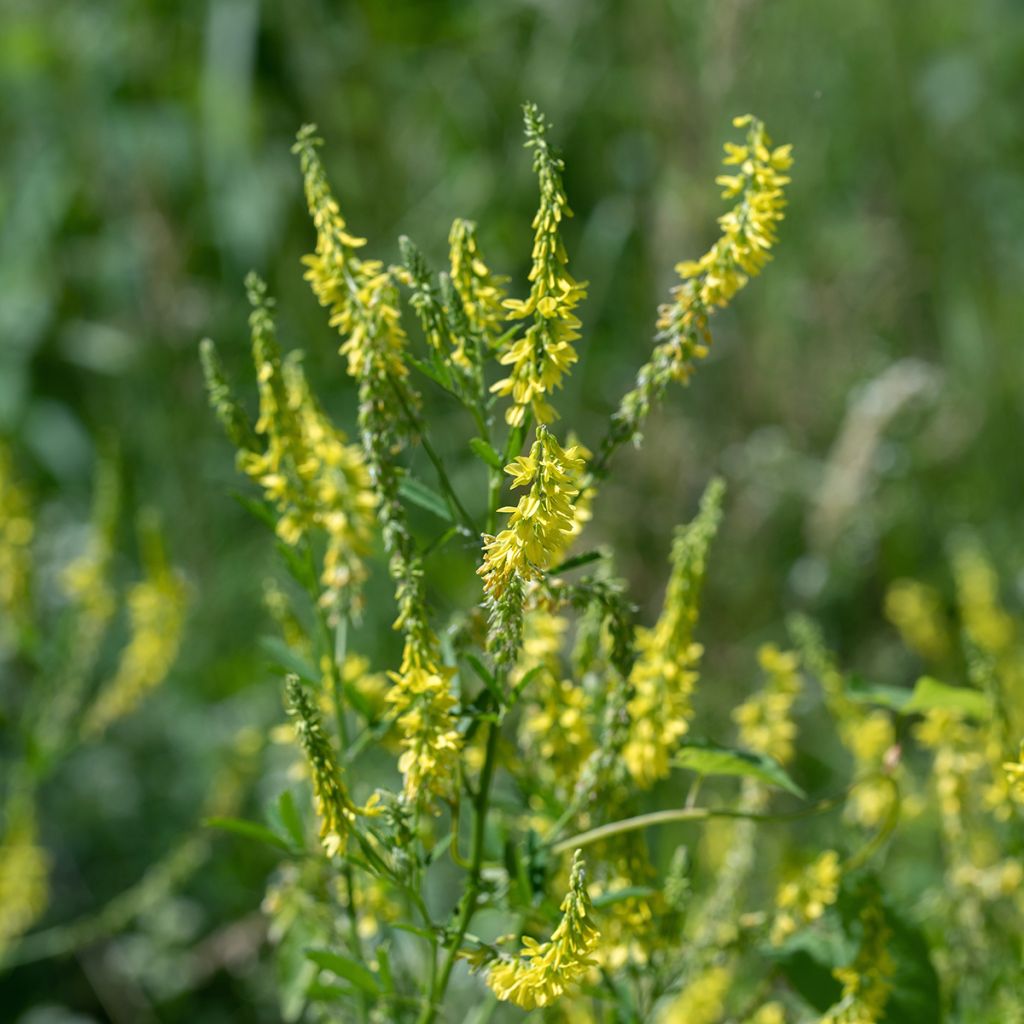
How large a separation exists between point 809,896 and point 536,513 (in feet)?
1.93

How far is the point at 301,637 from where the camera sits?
135 centimetres

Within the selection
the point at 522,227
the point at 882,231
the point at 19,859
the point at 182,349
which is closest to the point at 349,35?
the point at 522,227

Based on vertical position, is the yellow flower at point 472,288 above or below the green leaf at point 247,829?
above

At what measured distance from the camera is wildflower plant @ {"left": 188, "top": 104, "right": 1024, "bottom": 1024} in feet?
3.14

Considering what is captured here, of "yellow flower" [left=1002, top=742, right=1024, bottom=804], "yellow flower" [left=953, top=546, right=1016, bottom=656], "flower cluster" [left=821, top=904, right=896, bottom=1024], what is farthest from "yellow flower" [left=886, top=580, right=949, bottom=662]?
"yellow flower" [left=1002, top=742, right=1024, bottom=804]

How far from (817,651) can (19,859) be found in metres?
1.26

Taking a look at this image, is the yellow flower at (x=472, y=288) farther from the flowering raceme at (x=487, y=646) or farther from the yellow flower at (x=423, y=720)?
the yellow flower at (x=423, y=720)

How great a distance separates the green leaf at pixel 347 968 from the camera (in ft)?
3.26

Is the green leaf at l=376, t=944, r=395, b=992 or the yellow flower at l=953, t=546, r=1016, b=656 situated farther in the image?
the yellow flower at l=953, t=546, r=1016, b=656

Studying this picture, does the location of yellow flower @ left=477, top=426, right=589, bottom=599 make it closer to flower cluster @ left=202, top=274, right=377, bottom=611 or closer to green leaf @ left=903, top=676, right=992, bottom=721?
flower cluster @ left=202, top=274, right=377, bottom=611

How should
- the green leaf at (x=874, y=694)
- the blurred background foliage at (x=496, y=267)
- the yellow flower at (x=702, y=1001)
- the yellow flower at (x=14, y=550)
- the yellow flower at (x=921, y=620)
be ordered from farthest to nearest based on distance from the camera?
1. the blurred background foliage at (x=496, y=267)
2. the yellow flower at (x=921, y=620)
3. the yellow flower at (x=14, y=550)
4. the yellow flower at (x=702, y=1001)
5. the green leaf at (x=874, y=694)

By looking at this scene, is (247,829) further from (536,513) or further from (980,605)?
(980,605)

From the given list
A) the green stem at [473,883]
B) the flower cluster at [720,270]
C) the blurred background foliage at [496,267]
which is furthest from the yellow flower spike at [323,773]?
the blurred background foliage at [496,267]

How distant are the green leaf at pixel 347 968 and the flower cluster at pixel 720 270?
1.40 feet
